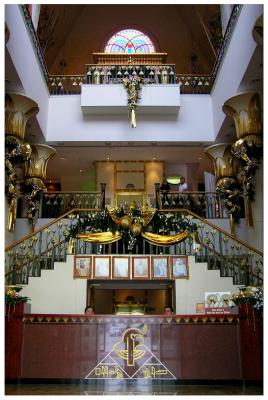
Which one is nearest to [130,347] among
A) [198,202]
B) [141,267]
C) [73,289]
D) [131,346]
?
[131,346]

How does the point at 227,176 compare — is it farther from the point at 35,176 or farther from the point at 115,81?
the point at 35,176

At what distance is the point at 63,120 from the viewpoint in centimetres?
1245

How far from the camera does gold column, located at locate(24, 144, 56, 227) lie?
35.8 feet

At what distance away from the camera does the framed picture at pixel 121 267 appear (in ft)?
28.6

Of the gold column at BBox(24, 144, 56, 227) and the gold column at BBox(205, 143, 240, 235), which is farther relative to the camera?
the gold column at BBox(24, 144, 56, 227)

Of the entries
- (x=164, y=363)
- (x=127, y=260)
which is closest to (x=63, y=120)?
(x=127, y=260)

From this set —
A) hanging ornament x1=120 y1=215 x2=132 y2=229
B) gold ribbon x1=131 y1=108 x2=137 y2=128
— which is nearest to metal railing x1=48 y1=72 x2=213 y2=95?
gold ribbon x1=131 y1=108 x2=137 y2=128

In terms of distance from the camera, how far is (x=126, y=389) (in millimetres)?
5594

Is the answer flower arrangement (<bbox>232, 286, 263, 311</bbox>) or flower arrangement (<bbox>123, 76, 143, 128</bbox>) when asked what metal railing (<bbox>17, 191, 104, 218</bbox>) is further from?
flower arrangement (<bbox>232, 286, 263, 311</bbox>)

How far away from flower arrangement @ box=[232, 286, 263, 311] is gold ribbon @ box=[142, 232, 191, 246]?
7.94 feet

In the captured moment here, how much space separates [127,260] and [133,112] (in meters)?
4.58

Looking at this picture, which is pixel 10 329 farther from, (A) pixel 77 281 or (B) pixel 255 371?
(B) pixel 255 371
